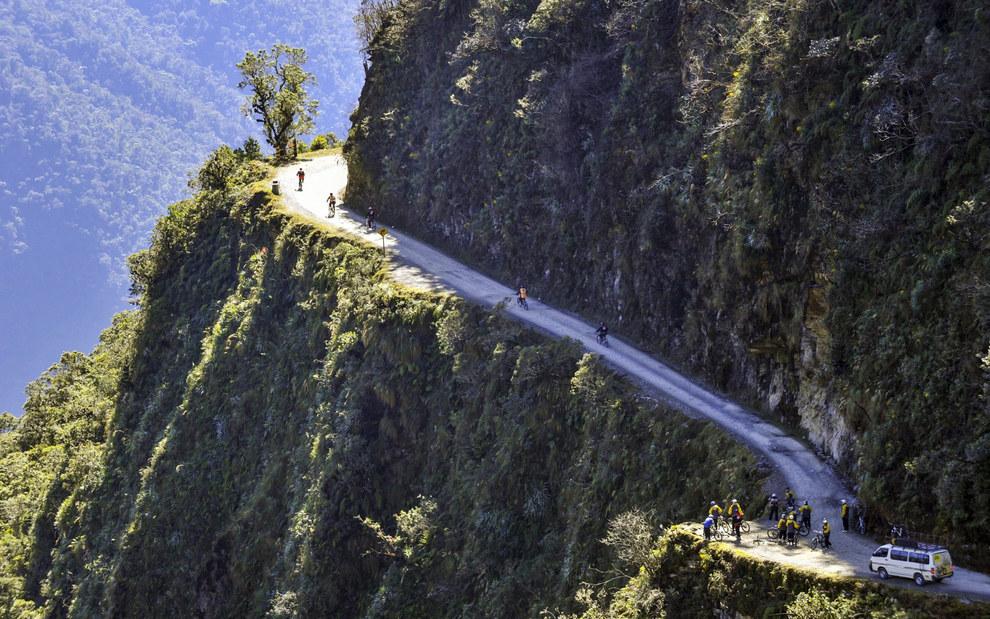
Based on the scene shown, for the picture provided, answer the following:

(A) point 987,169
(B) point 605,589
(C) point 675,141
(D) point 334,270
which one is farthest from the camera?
(D) point 334,270

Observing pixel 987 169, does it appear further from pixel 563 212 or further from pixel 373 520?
pixel 373 520

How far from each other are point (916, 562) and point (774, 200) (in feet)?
47.9

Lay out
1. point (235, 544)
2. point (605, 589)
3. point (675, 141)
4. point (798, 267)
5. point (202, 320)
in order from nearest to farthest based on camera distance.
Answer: point (605, 589) → point (798, 267) → point (675, 141) → point (235, 544) → point (202, 320)

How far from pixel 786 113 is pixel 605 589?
53.5 feet

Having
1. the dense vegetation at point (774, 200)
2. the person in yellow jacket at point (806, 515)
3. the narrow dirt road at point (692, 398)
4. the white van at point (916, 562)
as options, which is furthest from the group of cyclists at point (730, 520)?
the white van at point (916, 562)

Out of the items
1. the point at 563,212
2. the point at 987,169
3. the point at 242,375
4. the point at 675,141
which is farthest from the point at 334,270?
the point at 987,169

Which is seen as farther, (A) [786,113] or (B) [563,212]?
(B) [563,212]

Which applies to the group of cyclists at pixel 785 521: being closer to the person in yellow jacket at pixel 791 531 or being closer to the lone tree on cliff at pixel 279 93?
the person in yellow jacket at pixel 791 531

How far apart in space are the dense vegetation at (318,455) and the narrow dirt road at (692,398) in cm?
112

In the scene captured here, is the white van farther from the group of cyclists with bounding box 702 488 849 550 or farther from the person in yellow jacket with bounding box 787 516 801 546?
the person in yellow jacket with bounding box 787 516 801 546

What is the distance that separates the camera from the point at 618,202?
145ft

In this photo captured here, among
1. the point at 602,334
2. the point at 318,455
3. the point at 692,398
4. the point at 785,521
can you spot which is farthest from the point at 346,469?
the point at 785,521

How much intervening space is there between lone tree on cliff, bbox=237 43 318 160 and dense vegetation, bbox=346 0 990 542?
26.1 metres

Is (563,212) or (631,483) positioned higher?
(563,212)
